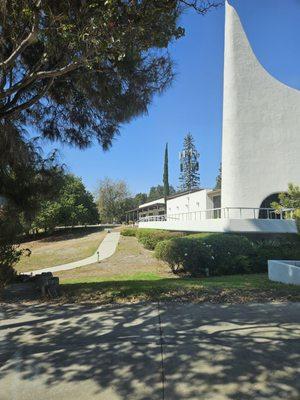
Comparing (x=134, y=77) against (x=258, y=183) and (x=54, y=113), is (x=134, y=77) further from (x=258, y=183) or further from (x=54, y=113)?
(x=258, y=183)

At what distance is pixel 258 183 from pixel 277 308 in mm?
21938

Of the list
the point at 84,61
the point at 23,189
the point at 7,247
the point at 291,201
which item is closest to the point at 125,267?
the point at 291,201

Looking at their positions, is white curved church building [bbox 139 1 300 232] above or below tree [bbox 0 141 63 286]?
above

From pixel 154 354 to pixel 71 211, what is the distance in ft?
167

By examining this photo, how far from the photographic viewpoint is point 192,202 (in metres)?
43.6

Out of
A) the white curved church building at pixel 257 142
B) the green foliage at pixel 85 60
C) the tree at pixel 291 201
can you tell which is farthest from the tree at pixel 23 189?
the white curved church building at pixel 257 142

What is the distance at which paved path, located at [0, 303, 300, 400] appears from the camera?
3680 millimetres

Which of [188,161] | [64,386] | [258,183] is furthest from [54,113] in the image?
[188,161]

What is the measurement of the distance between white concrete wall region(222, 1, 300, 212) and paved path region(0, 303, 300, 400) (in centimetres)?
2166

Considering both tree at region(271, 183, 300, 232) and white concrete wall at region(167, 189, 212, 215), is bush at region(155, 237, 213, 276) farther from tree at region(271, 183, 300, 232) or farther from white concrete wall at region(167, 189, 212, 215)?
white concrete wall at region(167, 189, 212, 215)

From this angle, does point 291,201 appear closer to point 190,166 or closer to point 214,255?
point 214,255

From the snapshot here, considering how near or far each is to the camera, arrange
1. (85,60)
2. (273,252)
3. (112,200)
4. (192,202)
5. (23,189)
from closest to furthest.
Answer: (85,60) < (23,189) < (273,252) < (192,202) < (112,200)

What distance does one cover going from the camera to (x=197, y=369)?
13.1ft

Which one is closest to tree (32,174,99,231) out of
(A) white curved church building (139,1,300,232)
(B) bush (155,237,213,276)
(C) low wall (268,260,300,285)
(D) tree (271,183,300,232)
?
(A) white curved church building (139,1,300,232)
